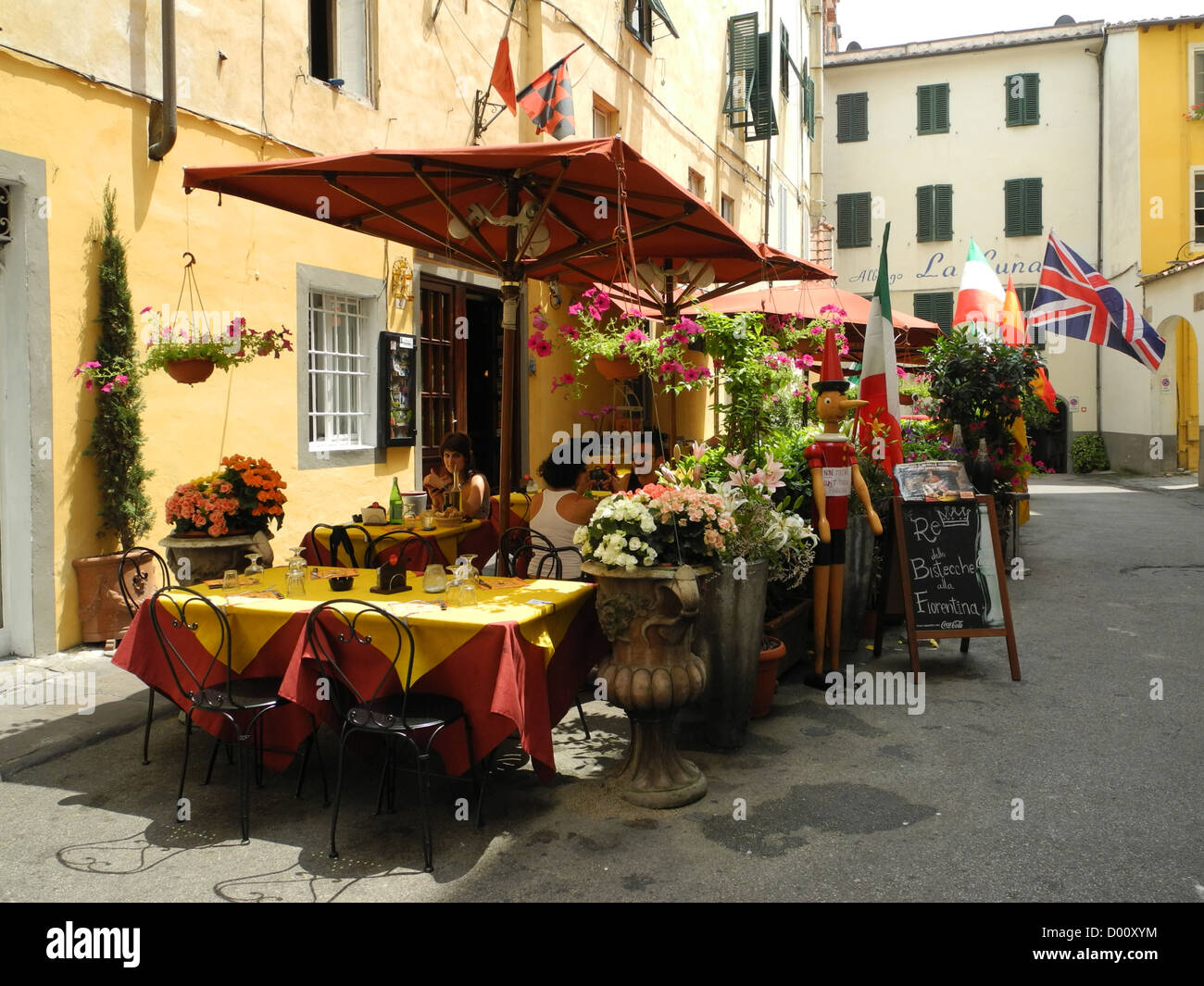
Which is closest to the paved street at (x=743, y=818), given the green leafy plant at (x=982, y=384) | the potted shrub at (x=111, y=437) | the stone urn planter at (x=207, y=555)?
the potted shrub at (x=111, y=437)

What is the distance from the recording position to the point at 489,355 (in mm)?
11461

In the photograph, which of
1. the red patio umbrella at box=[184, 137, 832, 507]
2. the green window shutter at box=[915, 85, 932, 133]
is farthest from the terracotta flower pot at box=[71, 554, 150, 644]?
the green window shutter at box=[915, 85, 932, 133]

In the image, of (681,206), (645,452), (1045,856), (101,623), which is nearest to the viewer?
(1045,856)

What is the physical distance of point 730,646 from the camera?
16.2 feet

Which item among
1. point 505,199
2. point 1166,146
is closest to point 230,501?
point 505,199

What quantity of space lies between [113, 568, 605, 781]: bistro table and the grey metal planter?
565mm

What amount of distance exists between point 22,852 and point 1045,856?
3947 millimetres

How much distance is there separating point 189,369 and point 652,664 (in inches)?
149

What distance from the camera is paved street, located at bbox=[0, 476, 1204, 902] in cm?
360

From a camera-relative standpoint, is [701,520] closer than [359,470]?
Yes

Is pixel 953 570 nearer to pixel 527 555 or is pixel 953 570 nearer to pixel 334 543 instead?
pixel 527 555

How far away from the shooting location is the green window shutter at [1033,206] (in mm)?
27306
